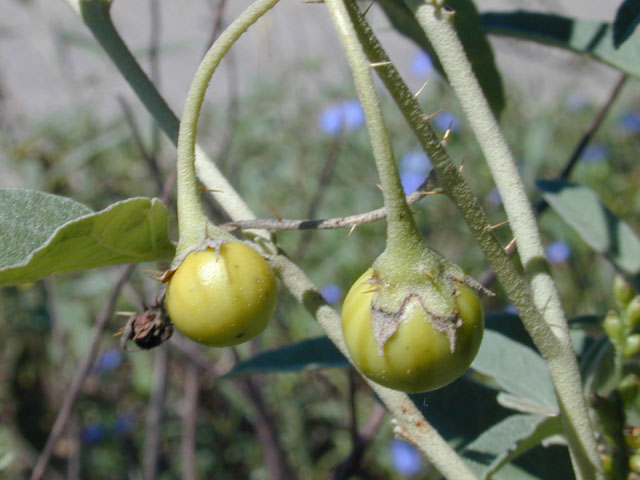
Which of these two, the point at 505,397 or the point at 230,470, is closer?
the point at 505,397

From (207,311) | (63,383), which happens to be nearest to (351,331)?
(207,311)

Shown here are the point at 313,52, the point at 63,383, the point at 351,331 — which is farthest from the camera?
the point at 313,52

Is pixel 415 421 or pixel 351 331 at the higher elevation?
pixel 351 331

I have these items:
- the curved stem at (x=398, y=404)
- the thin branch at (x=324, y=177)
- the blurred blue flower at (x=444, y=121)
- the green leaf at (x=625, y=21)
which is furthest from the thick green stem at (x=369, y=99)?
the blurred blue flower at (x=444, y=121)

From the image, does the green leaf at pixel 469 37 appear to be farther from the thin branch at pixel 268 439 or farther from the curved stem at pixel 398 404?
the thin branch at pixel 268 439

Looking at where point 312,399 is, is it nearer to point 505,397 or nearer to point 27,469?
point 27,469

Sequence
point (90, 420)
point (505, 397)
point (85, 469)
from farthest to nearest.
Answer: point (90, 420) → point (85, 469) → point (505, 397)

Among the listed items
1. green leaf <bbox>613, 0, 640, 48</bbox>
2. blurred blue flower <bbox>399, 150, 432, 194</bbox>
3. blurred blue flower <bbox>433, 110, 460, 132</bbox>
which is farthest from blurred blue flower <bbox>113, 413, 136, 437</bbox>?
green leaf <bbox>613, 0, 640, 48</bbox>
